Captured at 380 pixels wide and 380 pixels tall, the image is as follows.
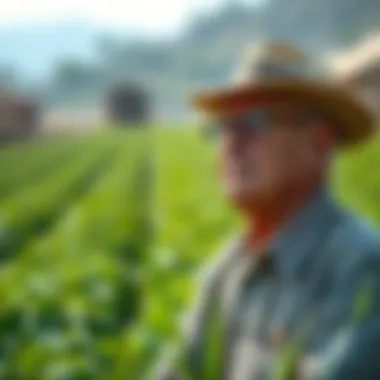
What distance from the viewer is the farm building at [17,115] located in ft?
6.16

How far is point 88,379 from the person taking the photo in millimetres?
1789

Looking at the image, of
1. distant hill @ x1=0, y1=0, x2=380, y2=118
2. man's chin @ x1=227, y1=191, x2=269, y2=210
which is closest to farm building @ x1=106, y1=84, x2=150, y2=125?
distant hill @ x1=0, y1=0, x2=380, y2=118

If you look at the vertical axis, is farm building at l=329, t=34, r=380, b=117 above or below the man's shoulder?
above

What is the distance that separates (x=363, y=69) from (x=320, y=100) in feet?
0.37

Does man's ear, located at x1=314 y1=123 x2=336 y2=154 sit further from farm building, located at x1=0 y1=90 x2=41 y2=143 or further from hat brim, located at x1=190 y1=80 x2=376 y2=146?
farm building, located at x1=0 y1=90 x2=41 y2=143

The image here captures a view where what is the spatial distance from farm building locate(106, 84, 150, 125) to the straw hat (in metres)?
0.21

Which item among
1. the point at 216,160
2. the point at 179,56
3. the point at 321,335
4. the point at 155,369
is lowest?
the point at 321,335

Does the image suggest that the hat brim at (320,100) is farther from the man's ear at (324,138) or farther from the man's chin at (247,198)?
the man's chin at (247,198)

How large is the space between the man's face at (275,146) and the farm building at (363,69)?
0.08 m

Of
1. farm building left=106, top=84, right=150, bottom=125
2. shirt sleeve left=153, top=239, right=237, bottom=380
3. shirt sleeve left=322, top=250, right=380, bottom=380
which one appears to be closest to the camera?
shirt sleeve left=322, top=250, right=380, bottom=380

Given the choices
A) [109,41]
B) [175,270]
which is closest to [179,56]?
[109,41]

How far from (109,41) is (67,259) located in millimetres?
365

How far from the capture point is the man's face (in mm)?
1605

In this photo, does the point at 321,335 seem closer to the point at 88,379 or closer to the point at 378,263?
the point at 378,263
